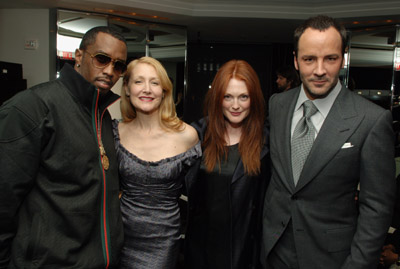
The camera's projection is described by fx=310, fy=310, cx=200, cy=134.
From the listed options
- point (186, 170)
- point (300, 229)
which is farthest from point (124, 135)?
point (300, 229)

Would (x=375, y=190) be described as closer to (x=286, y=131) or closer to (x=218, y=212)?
(x=286, y=131)

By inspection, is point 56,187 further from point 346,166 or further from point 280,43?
point 280,43

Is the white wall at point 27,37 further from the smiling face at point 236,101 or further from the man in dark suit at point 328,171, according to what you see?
the man in dark suit at point 328,171

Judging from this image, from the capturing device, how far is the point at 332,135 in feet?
4.50

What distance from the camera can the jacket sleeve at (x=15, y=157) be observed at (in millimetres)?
1111

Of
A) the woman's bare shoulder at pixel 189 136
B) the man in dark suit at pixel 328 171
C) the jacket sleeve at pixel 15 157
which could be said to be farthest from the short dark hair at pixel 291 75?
the jacket sleeve at pixel 15 157

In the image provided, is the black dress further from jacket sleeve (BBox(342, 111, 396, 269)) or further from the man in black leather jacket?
jacket sleeve (BBox(342, 111, 396, 269))

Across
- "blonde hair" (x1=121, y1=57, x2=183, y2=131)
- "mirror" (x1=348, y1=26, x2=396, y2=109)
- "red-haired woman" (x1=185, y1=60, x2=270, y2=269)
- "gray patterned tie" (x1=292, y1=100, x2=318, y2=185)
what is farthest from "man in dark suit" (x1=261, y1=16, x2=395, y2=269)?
"mirror" (x1=348, y1=26, x2=396, y2=109)

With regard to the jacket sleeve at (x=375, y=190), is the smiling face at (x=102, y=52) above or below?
above

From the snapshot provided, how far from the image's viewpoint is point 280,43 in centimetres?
891

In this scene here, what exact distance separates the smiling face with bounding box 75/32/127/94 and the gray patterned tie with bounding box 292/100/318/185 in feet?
3.06

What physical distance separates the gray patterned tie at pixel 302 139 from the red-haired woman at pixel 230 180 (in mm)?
366

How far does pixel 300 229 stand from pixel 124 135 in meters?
1.21

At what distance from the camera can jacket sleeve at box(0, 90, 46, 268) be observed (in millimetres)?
1111
